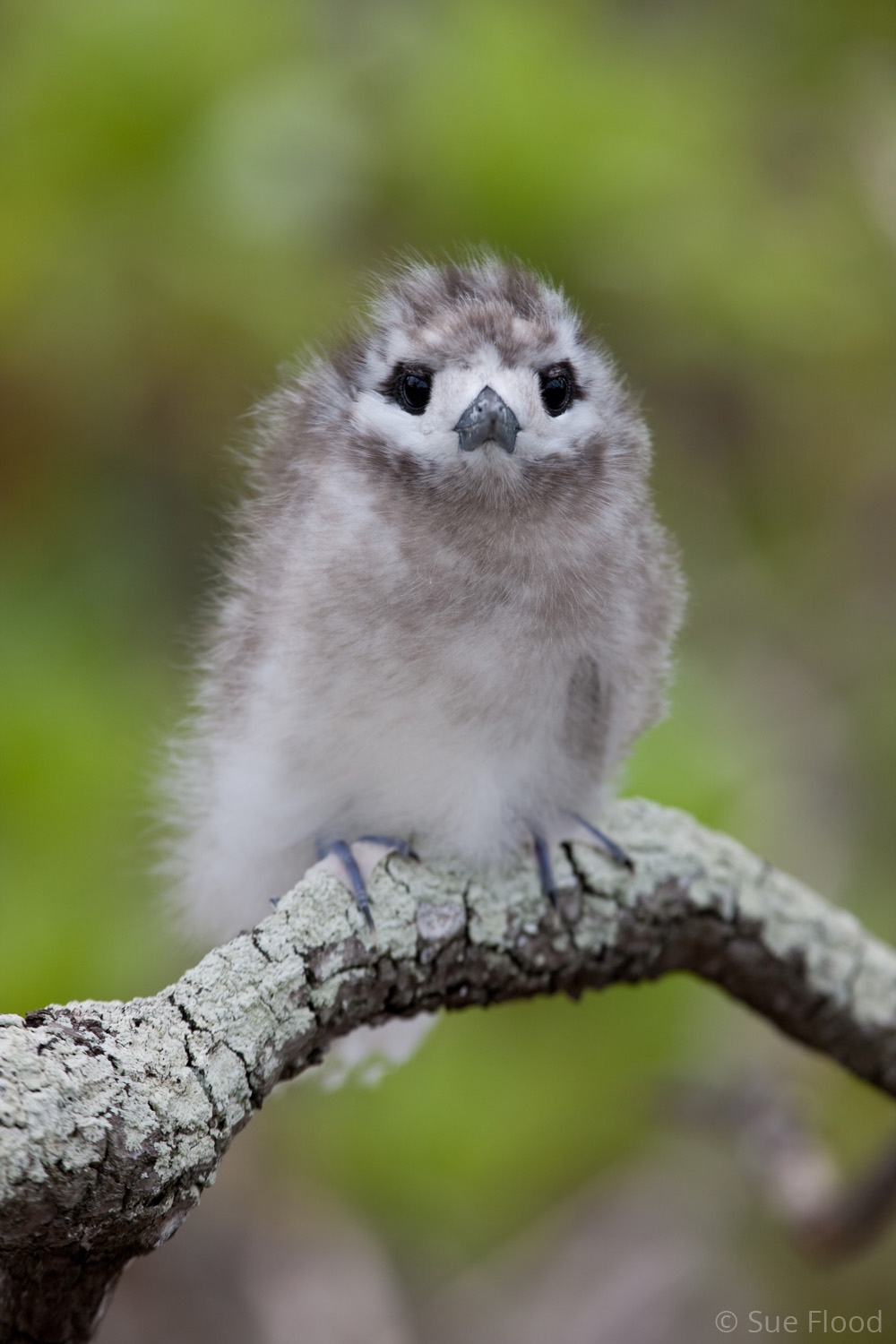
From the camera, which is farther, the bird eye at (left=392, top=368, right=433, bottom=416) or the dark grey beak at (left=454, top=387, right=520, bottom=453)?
the bird eye at (left=392, top=368, right=433, bottom=416)

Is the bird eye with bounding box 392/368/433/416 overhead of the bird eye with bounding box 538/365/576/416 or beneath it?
beneath

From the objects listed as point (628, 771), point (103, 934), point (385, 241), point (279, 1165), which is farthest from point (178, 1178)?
point (385, 241)

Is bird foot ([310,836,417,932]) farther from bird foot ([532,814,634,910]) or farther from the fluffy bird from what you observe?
bird foot ([532,814,634,910])

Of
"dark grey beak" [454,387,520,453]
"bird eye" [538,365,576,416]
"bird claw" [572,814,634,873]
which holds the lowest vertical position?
"bird claw" [572,814,634,873]

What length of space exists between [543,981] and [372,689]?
0.42m

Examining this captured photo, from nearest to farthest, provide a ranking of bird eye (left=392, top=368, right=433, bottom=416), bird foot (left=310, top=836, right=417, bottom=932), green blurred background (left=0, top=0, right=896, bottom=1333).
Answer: bird foot (left=310, top=836, right=417, bottom=932) → bird eye (left=392, top=368, right=433, bottom=416) → green blurred background (left=0, top=0, right=896, bottom=1333)

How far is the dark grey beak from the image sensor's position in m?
1.69

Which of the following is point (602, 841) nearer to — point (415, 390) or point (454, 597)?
point (454, 597)

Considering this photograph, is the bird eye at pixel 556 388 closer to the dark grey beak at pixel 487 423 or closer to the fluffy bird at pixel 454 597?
the fluffy bird at pixel 454 597

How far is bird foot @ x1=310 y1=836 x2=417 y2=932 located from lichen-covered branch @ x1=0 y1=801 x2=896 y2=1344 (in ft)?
0.06

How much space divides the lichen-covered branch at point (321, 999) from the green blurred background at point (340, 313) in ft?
2.19

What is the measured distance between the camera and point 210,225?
2.83 meters

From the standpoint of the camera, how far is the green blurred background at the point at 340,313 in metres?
2.71

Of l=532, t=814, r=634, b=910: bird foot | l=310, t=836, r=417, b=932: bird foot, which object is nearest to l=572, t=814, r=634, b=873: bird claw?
l=532, t=814, r=634, b=910: bird foot
